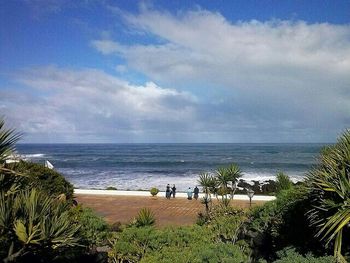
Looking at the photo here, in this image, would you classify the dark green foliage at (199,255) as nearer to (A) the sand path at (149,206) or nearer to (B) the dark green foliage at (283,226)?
(B) the dark green foliage at (283,226)

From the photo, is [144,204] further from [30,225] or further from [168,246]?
[30,225]

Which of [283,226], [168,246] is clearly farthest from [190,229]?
[283,226]

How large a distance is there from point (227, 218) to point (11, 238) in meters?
7.76

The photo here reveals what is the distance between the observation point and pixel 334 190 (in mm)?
5945

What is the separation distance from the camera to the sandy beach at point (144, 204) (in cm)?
1692

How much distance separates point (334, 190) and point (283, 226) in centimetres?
402

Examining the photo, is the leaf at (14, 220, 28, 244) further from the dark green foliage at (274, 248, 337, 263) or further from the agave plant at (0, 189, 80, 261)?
the dark green foliage at (274, 248, 337, 263)

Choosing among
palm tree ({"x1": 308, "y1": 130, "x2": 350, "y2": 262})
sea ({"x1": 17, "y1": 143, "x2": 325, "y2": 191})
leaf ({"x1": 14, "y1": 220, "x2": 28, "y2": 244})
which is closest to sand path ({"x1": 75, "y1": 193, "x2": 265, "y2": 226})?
sea ({"x1": 17, "y1": 143, "x2": 325, "y2": 191})

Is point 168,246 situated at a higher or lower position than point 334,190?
lower

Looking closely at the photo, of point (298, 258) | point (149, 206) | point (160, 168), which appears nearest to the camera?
point (298, 258)

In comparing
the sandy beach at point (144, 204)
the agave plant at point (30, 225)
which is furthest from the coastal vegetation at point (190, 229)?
the sandy beach at point (144, 204)

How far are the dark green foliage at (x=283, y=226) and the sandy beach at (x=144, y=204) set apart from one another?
4.97m

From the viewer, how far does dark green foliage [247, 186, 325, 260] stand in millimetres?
7741

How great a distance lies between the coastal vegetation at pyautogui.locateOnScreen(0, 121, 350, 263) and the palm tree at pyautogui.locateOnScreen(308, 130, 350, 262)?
0.02 metres
